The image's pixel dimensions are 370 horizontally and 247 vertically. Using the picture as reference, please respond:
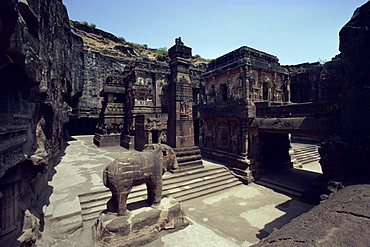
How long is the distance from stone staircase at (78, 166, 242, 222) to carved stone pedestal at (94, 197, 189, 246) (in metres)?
1.33

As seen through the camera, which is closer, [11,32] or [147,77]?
[11,32]

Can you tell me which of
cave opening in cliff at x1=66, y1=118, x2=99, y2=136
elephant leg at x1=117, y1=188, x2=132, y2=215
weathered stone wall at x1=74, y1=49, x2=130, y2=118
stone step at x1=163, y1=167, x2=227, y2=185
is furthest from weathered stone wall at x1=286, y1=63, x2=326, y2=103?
cave opening in cliff at x1=66, y1=118, x2=99, y2=136

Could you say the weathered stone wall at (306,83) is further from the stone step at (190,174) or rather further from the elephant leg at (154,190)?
the elephant leg at (154,190)

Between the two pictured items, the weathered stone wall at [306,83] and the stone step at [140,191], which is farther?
the weathered stone wall at [306,83]

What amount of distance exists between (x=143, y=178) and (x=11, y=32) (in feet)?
13.9

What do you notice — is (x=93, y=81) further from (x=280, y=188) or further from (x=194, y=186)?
(x=280, y=188)

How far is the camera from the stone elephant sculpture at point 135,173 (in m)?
4.96

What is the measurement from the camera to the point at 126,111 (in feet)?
61.1

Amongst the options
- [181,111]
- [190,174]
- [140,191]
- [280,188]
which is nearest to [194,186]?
[190,174]

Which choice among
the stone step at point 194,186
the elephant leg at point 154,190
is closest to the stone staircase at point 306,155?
the stone step at point 194,186

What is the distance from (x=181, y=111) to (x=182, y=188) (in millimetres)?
4088

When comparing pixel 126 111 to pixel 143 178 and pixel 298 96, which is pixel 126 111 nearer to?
pixel 143 178

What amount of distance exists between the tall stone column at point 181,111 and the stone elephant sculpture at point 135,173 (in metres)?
3.90

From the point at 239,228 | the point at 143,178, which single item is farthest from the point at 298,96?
the point at 143,178
